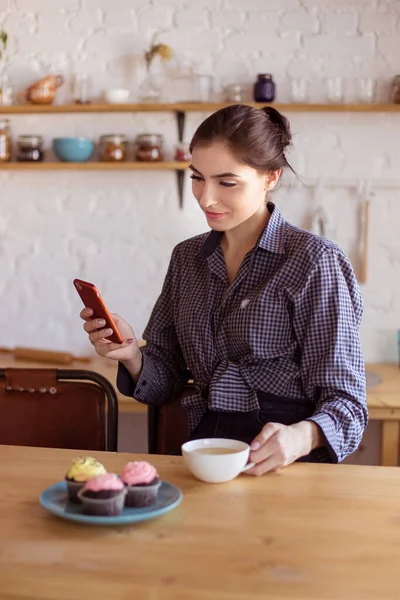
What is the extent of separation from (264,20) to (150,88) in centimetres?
51

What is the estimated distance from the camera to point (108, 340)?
5.92 feet

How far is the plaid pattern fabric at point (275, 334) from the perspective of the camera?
1773 millimetres

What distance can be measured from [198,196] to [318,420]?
57 cm

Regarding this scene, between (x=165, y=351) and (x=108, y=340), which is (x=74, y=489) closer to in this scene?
A: (x=108, y=340)

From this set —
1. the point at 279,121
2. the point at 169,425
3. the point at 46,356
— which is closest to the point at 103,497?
the point at 169,425

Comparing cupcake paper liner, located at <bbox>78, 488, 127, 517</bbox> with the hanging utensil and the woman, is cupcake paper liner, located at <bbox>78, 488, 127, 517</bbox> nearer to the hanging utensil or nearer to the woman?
the woman

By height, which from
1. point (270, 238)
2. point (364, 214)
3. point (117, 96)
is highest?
point (117, 96)

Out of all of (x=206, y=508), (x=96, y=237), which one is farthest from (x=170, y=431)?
(x=96, y=237)

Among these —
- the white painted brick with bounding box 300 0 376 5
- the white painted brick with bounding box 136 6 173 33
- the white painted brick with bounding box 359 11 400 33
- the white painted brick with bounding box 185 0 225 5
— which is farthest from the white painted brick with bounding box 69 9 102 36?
the white painted brick with bounding box 359 11 400 33

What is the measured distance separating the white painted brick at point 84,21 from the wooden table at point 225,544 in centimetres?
226

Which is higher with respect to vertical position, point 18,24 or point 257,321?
point 18,24

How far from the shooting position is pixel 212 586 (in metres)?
1.11

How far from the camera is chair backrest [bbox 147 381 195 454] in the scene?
6.79 feet

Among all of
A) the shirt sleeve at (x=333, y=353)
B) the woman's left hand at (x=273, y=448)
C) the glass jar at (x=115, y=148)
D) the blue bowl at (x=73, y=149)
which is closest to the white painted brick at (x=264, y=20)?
the glass jar at (x=115, y=148)
